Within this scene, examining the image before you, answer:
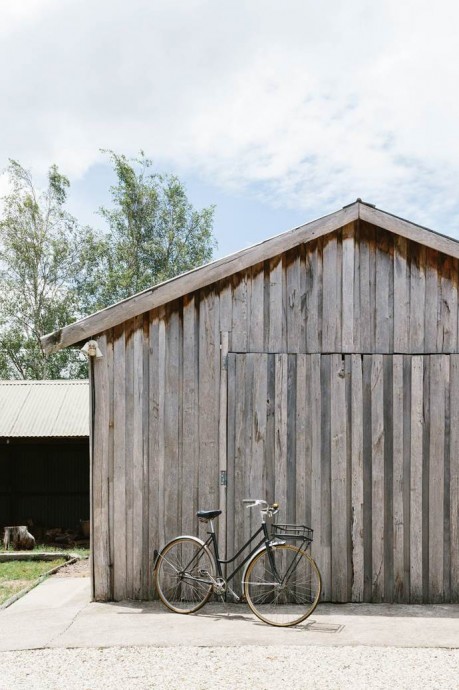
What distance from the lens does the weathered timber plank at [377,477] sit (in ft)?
23.0

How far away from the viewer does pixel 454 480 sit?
7.06 metres

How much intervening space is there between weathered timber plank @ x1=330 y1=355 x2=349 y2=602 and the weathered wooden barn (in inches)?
0.6

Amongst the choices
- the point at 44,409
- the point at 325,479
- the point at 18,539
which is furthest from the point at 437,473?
the point at 44,409

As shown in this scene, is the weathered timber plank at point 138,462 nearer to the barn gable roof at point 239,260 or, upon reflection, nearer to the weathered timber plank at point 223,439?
the barn gable roof at point 239,260

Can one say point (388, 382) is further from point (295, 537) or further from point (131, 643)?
point (131, 643)

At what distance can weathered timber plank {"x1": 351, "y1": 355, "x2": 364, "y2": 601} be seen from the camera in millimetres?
7000

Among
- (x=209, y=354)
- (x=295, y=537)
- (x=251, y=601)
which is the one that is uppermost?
(x=209, y=354)

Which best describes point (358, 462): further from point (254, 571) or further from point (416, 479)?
point (254, 571)

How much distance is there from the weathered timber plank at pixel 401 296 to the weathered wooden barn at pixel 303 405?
0.01m

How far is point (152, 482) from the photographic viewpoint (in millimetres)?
7113

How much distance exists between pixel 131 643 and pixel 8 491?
1003cm

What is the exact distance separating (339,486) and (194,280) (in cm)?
255

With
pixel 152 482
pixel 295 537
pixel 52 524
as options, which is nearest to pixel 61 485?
pixel 52 524

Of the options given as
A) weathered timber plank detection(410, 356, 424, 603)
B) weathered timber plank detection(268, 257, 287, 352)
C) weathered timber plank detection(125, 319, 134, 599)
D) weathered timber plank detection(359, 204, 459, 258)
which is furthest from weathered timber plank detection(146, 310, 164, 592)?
weathered timber plank detection(410, 356, 424, 603)
